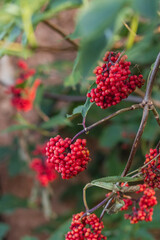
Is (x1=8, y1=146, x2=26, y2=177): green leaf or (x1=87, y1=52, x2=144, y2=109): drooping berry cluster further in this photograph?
(x1=8, y1=146, x2=26, y2=177): green leaf

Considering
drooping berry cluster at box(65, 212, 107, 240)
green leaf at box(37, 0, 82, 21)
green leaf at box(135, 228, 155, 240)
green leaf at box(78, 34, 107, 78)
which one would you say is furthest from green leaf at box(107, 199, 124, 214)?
green leaf at box(135, 228, 155, 240)

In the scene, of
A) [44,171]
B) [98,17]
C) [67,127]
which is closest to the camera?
[98,17]

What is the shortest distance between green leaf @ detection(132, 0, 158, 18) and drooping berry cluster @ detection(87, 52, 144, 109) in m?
0.25

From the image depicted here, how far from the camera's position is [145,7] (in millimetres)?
280

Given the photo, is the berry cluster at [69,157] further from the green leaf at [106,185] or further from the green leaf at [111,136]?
the green leaf at [111,136]

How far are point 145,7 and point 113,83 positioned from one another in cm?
26

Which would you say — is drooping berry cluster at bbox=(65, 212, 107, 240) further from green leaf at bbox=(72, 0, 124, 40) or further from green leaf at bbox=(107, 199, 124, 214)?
green leaf at bbox=(72, 0, 124, 40)

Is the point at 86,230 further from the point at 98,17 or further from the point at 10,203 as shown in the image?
the point at 10,203

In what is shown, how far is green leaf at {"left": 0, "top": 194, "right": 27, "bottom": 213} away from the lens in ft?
5.15

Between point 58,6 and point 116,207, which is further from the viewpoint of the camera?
point 58,6

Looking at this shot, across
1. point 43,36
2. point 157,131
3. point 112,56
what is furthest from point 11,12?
point 43,36

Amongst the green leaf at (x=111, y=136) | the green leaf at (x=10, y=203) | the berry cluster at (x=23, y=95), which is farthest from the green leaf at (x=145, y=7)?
the green leaf at (x=10, y=203)

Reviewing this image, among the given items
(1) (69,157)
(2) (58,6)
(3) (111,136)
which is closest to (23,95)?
(3) (111,136)

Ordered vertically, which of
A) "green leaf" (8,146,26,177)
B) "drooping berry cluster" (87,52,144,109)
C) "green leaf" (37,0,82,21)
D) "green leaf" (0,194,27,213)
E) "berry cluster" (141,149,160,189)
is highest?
"green leaf" (8,146,26,177)
